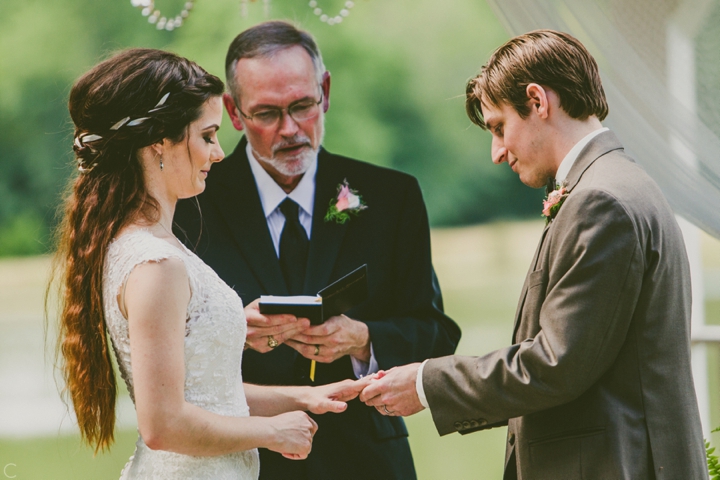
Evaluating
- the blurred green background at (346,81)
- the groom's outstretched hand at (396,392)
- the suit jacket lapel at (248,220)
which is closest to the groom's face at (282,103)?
the suit jacket lapel at (248,220)

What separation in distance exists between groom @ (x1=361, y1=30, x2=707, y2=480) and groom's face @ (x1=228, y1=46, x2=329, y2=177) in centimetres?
97

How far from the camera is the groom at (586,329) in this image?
1801 millimetres

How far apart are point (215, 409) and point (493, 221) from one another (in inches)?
347

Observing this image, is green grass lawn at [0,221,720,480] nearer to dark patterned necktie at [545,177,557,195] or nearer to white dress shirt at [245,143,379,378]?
white dress shirt at [245,143,379,378]

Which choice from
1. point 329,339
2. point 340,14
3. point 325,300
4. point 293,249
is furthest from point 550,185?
point 340,14

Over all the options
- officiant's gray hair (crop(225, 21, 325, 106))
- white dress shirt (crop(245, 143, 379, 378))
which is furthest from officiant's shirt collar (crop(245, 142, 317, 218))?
officiant's gray hair (crop(225, 21, 325, 106))

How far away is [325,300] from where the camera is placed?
7.40 feet

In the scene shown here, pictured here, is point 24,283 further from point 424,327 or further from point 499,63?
point 499,63

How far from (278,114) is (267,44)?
27 cm

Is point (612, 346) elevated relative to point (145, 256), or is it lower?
lower

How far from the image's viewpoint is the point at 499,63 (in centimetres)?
212

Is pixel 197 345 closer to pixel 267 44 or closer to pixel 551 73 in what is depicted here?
pixel 551 73

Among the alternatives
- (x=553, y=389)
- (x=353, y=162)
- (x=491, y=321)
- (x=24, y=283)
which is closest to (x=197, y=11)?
(x=24, y=283)

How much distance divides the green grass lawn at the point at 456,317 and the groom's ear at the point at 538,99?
663 cm
